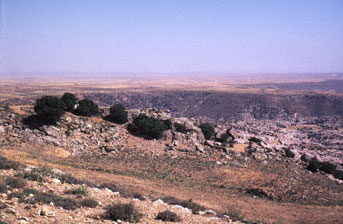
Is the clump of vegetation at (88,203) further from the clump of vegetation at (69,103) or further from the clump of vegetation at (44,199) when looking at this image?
the clump of vegetation at (69,103)

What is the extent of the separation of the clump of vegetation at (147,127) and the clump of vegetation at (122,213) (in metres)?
21.1

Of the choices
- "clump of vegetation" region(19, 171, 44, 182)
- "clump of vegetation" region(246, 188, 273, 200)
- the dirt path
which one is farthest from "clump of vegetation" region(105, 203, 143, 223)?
"clump of vegetation" region(246, 188, 273, 200)

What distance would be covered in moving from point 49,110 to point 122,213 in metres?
19.7

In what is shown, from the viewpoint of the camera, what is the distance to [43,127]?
80.8 ft

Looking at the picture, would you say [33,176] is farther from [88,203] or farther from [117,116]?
[117,116]

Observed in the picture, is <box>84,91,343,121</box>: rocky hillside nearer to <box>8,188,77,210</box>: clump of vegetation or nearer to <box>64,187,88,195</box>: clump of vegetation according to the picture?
<box>64,187,88,195</box>: clump of vegetation

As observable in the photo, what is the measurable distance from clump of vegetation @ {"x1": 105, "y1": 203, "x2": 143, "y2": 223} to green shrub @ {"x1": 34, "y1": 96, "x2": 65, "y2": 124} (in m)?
19.4

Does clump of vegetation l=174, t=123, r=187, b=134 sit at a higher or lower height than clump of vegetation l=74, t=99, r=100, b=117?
lower

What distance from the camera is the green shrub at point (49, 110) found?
25.0 metres

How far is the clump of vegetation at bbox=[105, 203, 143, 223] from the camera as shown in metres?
7.89

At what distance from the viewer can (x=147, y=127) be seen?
2962 centimetres

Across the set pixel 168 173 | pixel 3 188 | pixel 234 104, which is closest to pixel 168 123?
pixel 168 173

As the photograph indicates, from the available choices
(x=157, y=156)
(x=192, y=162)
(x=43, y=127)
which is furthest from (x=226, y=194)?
(x=43, y=127)

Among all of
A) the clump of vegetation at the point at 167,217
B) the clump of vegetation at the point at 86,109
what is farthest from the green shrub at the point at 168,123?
the clump of vegetation at the point at 167,217
